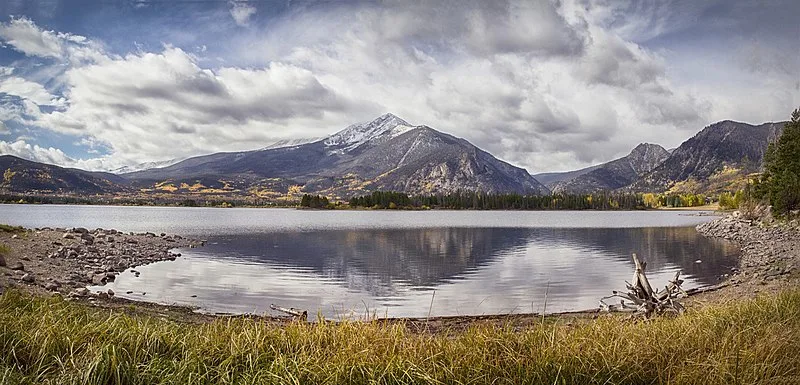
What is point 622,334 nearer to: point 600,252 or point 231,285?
point 231,285

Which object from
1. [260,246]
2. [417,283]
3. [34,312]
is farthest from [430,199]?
[34,312]

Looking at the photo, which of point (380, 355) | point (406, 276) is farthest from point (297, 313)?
point (406, 276)

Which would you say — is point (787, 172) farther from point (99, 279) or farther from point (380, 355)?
point (99, 279)

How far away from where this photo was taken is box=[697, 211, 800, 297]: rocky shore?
808 inches

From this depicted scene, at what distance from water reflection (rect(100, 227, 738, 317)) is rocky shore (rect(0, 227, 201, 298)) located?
1628mm

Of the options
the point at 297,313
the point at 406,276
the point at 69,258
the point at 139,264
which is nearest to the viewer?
the point at 297,313

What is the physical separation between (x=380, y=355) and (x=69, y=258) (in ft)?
87.0

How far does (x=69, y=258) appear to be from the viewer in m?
27.1

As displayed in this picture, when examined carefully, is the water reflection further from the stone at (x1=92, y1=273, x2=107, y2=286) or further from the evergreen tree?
the evergreen tree

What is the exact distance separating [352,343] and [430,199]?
A: 190484mm

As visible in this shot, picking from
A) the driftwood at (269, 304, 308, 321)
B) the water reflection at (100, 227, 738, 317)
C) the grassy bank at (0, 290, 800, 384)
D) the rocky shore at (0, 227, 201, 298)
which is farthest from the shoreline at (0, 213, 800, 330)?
the grassy bank at (0, 290, 800, 384)

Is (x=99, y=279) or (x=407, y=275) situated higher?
(x=99, y=279)

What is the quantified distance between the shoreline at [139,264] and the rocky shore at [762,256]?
3cm

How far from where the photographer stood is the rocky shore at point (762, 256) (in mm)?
20531
